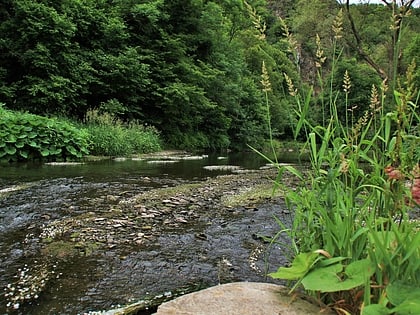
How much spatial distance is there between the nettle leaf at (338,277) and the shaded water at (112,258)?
761 mm

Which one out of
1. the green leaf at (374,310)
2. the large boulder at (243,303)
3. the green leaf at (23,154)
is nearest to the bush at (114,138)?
the green leaf at (23,154)

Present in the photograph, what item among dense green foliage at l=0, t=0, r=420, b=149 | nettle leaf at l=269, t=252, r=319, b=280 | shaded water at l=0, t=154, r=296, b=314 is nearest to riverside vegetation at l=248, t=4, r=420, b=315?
nettle leaf at l=269, t=252, r=319, b=280

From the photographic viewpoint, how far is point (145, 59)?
13953mm

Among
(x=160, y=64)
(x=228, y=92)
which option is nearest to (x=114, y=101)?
(x=160, y=64)

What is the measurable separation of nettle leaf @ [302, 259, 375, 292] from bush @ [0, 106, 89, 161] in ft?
24.2

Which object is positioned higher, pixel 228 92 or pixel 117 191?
pixel 228 92

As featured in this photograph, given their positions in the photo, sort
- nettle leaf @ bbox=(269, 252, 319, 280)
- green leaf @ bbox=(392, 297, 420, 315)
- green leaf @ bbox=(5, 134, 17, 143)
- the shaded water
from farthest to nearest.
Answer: green leaf @ bbox=(5, 134, 17, 143)
the shaded water
nettle leaf @ bbox=(269, 252, 319, 280)
green leaf @ bbox=(392, 297, 420, 315)

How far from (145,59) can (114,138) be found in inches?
213

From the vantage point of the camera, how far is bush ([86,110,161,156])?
30.9 feet

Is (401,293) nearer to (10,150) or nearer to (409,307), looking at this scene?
(409,307)

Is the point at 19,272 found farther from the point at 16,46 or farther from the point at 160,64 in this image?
the point at 160,64

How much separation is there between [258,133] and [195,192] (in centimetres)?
1649

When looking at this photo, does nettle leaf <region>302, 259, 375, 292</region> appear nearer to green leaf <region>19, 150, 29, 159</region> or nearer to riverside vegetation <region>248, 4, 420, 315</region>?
riverside vegetation <region>248, 4, 420, 315</region>

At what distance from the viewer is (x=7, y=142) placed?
708 centimetres
